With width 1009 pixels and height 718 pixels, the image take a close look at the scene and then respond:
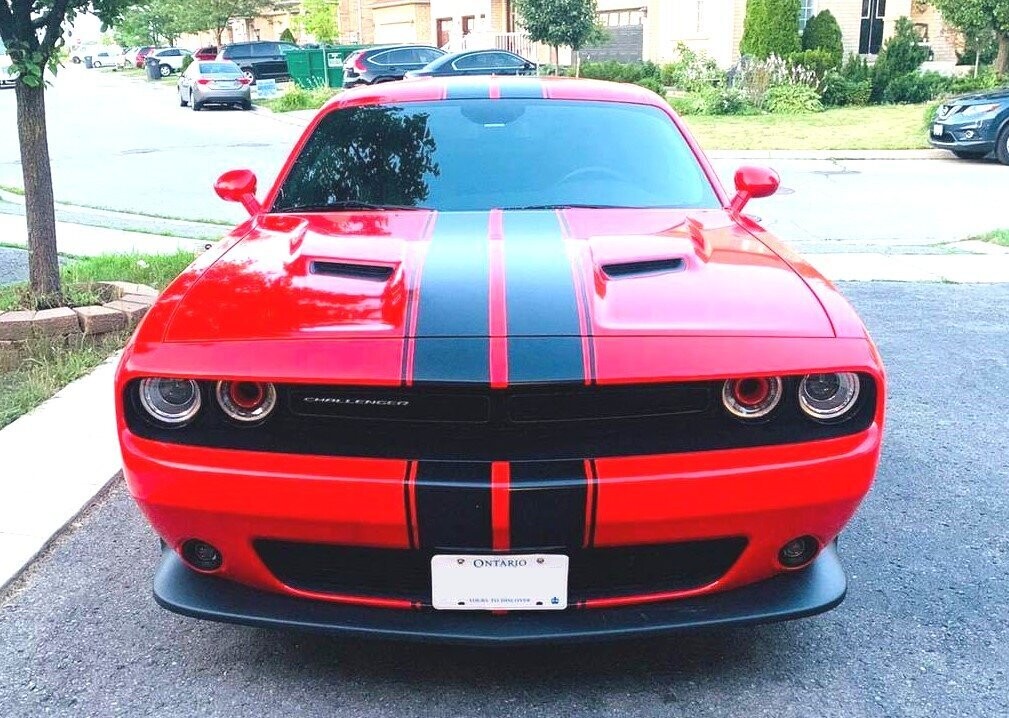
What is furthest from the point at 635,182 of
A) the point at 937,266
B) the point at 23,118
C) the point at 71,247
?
the point at 71,247

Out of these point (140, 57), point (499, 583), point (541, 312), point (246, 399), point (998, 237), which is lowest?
point (998, 237)

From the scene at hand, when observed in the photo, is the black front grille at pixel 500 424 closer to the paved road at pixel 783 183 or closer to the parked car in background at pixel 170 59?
the paved road at pixel 783 183

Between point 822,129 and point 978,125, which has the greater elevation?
point 978,125

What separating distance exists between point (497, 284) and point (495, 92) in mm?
1668

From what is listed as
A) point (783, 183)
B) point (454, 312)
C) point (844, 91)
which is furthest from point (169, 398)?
point (844, 91)

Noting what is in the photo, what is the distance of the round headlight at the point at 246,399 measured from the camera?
240 centimetres

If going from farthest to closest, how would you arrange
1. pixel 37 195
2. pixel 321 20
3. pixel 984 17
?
pixel 321 20
pixel 984 17
pixel 37 195

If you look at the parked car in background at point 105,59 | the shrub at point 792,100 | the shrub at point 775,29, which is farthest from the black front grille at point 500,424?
the parked car in background at point 105,59

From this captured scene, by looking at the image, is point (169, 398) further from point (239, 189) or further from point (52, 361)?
point (52, 361)

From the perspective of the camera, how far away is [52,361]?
5457mm

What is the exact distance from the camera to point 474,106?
394 centimetres

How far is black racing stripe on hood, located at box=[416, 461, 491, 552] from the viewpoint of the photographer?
7.47 ft

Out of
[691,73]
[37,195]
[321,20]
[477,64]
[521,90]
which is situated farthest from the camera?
[321,20]

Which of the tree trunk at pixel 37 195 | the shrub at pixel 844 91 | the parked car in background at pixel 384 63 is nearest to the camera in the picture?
the tree trunk at pixel 37 195
